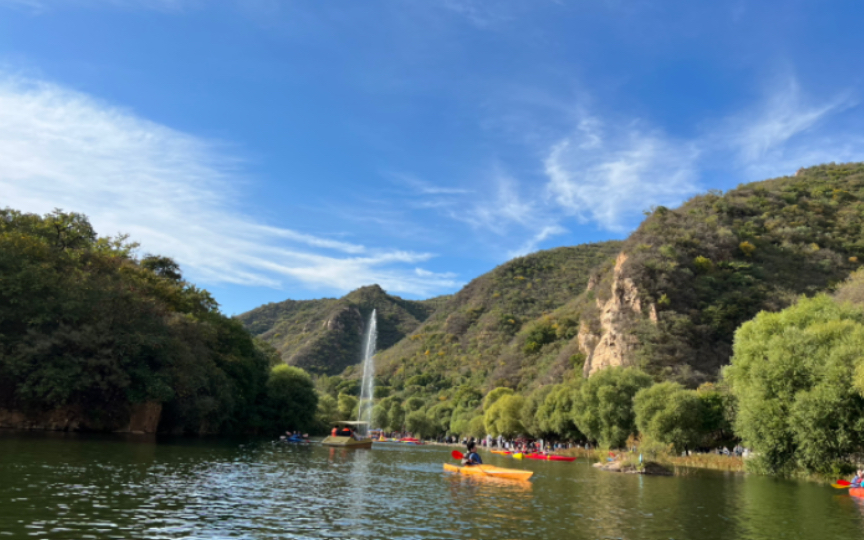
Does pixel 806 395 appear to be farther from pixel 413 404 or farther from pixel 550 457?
pixel 413 404

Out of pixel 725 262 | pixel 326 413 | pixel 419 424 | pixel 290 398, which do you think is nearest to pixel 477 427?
pixel 419 424

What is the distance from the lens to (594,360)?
8144 cm

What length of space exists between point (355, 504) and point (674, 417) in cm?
3758

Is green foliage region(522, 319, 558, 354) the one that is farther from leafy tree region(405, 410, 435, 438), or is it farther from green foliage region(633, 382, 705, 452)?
green foliage region(633, 382, 705, 452)

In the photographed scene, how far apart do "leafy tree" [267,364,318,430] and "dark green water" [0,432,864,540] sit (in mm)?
57497

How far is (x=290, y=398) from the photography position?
91.9 meters

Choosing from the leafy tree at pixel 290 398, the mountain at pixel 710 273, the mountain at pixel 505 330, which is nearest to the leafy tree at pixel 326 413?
the leafy tree at pixel 290 398

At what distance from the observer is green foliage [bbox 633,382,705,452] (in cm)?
4941

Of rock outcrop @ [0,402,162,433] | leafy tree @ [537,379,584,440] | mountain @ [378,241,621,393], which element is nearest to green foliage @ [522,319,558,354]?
mountain @ [378,241,621,393]

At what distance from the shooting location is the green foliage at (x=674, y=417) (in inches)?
1945

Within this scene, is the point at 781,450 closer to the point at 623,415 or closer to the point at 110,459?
the point at 623,415

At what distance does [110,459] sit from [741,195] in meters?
115

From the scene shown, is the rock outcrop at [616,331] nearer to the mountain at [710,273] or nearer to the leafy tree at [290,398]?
the mountain at [710,273]

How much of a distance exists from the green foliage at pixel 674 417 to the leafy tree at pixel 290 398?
191ft
